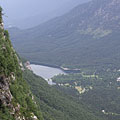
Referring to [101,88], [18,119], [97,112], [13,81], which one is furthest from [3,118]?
[101,88]

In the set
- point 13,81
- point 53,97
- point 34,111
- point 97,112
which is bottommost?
point 97,112

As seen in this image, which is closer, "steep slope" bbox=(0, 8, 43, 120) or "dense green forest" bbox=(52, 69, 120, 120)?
"steep slope" bbox=(0, 8, 43, 120)

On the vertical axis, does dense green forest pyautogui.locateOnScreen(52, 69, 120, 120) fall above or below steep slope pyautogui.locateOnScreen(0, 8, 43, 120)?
below

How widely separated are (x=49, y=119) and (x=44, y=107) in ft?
53.1

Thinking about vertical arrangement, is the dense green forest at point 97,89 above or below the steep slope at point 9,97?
below

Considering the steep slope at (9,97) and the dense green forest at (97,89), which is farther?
the dense green forest at (97,89)

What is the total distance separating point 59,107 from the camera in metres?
99.9

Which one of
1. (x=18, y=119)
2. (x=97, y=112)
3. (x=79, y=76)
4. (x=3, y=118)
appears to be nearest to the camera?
(x=3, y=118)

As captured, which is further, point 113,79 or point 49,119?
point 113,79

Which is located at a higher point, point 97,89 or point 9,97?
point 9,97

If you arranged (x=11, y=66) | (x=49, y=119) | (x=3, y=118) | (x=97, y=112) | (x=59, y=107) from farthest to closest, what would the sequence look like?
1. (x=97, y=112)
2. (x=59, y=107)
3. (x=49, y=119)
4. (x=11, y=66)
5. (x=3, y=118)

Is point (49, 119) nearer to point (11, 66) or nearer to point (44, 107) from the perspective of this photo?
point (44, 107)

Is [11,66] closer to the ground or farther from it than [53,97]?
farther from it

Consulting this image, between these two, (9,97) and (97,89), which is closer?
(9,97)
